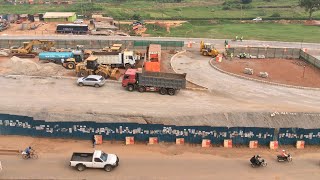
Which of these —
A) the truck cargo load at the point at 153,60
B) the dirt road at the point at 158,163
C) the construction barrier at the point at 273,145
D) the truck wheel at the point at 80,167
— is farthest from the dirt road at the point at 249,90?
the truck wheel at the point at 80,167

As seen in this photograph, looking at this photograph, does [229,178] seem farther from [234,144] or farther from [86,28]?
[86,28]

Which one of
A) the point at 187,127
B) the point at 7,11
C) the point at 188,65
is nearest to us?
the point at 187,127

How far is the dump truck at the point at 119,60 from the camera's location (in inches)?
2190

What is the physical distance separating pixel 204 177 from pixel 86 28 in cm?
6455

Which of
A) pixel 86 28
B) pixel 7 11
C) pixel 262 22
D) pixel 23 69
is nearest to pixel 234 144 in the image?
pixel 23 69

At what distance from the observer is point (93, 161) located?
100 feet

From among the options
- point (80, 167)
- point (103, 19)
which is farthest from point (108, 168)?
point (103, 19)

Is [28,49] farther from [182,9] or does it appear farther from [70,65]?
[182,9]

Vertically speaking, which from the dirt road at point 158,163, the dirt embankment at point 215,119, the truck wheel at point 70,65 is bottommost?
the dirt road at point 158,163

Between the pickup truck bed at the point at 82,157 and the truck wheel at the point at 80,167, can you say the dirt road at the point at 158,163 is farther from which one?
the pickup truck bed at the point at 82,157

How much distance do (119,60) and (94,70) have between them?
5204 millimetres

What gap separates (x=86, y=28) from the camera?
287ft

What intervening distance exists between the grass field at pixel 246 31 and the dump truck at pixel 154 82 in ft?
150

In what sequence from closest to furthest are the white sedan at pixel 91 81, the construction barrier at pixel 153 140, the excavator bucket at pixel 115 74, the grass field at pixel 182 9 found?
the construction barrier at pixel 153 140, the white sedan at pixel 91 81, the excavator bucket at pixel 115 74, the grass field at pixel 182 9
